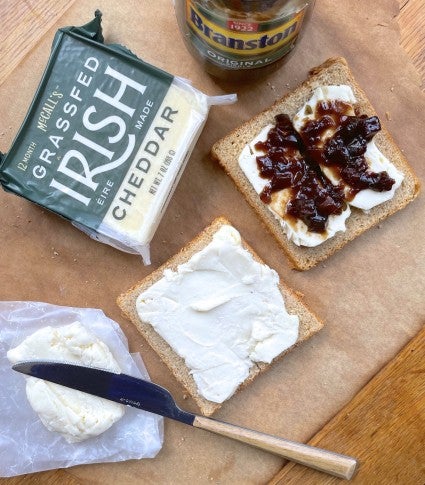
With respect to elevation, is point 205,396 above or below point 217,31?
below

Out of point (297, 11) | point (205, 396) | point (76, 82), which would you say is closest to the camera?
point (297, 11)

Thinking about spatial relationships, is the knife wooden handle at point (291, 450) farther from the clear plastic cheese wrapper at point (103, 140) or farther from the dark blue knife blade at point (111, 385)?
the clear plastic cheese wrapper at point (103, 140)

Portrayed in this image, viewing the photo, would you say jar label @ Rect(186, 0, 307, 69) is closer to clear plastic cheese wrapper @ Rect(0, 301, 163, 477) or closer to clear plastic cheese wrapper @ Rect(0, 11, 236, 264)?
clear plastic cheese wrapper @ Rect(0, 11, 236, 264)

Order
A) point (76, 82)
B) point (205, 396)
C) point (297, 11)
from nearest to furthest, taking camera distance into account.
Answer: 1. point (297, 11)
2. point (76, 82)
3. point (205, 396)

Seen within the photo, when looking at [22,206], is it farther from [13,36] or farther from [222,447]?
[222,447]

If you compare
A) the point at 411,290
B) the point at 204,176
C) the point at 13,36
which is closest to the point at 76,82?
the point at 13,36

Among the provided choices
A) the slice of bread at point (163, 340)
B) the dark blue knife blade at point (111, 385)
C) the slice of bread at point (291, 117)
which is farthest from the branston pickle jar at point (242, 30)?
the dark blue knife blade at point (111, 385)

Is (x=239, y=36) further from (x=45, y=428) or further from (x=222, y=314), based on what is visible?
(x=45, y=428)
